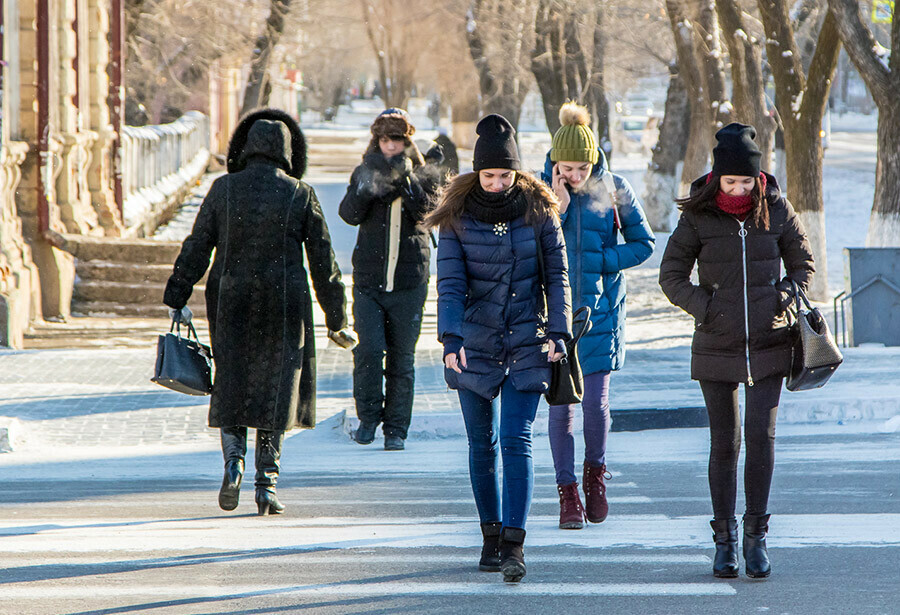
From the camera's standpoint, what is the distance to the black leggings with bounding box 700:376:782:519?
5.12 meters

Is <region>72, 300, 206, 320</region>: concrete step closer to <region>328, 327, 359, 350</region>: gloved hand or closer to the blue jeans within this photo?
<region>328, 327, 359, 350</region>: gloved hand

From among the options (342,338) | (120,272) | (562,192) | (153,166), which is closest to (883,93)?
(120,272)

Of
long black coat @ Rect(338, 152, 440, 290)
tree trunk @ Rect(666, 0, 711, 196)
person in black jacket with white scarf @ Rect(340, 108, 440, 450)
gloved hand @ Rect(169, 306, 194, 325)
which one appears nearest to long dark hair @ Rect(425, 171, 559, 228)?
gloved hand @ Rect(169, 306, 194, 325)

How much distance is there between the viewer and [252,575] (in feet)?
17.0

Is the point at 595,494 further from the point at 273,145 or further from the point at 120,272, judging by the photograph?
the point at 120,272

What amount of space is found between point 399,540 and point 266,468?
843 millimetres

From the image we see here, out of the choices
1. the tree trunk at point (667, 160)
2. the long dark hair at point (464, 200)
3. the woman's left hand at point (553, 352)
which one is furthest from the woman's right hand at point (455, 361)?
the tree trunk at point (667, 160)

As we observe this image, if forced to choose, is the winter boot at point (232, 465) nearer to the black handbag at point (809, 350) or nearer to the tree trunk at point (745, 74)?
the black handbag at point (809, 350)

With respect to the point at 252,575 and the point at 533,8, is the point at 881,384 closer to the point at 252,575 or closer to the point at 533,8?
the point at 252,575

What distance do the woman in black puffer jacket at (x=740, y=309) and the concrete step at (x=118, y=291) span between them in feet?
33.4

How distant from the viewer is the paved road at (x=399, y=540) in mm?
4891

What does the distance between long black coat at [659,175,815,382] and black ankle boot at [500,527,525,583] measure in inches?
36.8

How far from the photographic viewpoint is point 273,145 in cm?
617

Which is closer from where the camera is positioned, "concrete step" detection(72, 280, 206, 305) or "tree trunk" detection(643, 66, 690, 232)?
"concrete step" detection(72, 280, 206, 305)
